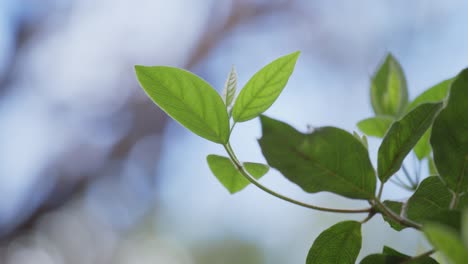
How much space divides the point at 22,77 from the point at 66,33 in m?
0.46

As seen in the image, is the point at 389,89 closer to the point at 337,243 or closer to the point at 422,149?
the point at 422,149

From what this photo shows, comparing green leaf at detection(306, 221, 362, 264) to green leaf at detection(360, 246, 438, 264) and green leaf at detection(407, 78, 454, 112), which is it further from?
green leaf at detection(407, 78, 454, 112)

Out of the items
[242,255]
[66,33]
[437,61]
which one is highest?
[66,33]

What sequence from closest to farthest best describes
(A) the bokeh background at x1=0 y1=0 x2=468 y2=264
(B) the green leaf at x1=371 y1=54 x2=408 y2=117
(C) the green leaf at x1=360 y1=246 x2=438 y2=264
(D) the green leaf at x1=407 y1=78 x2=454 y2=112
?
(C) the green leaf at x1=360 y1=246 x2=438 y2=264
(D) the green leaf at x1=407 y1=78 x2=454 y2=112
(B) the green leaf at x1=371 y1=54 x2=408 y2=117
(A) the bokeh background at x1=0 y1=0 x2=468 y2=264

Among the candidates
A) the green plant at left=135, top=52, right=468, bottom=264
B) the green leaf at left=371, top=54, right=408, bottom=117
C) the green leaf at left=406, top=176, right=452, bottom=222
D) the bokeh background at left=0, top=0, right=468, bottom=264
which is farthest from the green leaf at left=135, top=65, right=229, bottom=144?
the bokeh background at left=0, top=0, right=468, bottom=264

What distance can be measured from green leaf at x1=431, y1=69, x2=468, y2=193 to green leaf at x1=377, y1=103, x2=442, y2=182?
0.03ft

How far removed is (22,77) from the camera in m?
3.39

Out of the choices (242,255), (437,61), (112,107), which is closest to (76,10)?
(112,107)

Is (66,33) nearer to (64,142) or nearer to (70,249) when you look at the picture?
(64,142)

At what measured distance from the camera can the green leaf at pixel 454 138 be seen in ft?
0.80

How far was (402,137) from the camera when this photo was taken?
0.27 meters

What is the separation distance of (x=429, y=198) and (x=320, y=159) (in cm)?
8

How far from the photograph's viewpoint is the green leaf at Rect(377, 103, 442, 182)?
26cm

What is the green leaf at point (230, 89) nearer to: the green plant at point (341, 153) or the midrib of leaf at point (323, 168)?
the green plant at point (341, 153)
